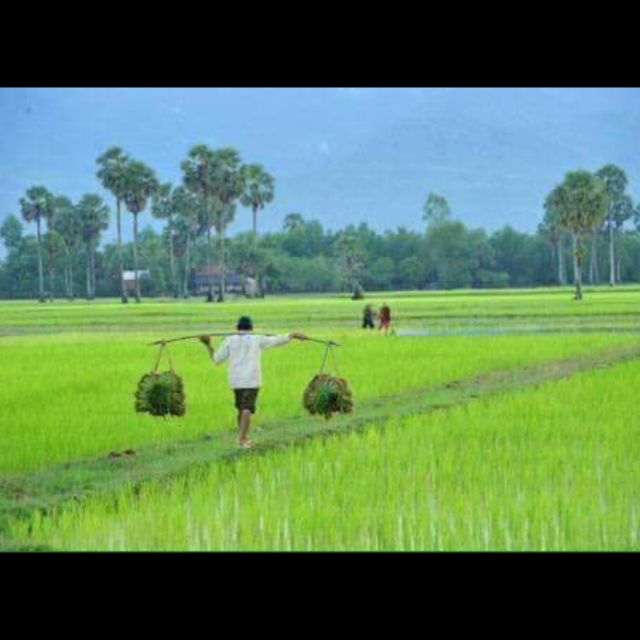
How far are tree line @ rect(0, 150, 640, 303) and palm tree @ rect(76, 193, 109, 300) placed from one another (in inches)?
1.9

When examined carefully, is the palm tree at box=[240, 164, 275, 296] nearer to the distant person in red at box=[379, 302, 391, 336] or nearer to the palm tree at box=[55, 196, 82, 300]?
the distant person in red at box=[379, 302, 391, 336]

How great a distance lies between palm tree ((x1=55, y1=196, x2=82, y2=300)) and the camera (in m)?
24.0

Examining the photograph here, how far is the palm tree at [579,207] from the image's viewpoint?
29594 mm

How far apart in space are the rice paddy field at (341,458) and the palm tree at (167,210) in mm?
9078

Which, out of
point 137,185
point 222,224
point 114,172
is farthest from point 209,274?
point 137,185

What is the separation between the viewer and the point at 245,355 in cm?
839

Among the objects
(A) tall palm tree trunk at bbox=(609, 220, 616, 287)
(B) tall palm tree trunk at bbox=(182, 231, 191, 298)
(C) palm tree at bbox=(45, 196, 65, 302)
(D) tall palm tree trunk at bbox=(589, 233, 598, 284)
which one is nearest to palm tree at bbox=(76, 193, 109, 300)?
(C) palm tree at bbox=(45, 196, 65, 302)

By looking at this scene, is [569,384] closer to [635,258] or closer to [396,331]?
[396,331]

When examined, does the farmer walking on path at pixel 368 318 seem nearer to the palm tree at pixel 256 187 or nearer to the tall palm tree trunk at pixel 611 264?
the palm tree at pixel 256 187

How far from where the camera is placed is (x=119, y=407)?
1160cm

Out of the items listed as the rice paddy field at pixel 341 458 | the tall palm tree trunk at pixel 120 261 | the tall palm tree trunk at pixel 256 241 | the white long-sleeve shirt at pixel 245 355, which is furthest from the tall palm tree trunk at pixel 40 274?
the white long-sleeve shirt at pixel 245 355

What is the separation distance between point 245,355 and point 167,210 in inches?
855

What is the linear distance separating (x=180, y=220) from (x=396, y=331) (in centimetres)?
669

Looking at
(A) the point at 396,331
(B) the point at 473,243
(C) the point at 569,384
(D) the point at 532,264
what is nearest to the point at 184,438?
(C) the point at 569,384
